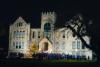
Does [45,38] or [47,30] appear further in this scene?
[47,30]

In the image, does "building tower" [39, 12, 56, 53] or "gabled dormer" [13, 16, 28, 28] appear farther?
"gabled dormer" [13, 16, 28, 28]

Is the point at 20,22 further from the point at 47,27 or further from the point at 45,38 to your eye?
the point at 45,38

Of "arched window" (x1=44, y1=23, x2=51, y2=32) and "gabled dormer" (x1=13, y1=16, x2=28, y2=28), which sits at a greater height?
"gabled dormer" (x1=13, y1=16, x2=28, y2=28)

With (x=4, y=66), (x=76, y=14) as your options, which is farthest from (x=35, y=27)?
(x=4, y=66)

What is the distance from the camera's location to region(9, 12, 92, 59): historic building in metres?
38.0

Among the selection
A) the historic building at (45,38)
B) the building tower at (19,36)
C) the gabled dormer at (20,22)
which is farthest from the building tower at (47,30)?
the gabled dormer at (20,22)

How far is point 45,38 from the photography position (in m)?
38.7

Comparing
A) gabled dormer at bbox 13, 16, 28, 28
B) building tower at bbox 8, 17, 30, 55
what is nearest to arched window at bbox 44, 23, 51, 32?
building tower at bbox 8, 17, 30, 55

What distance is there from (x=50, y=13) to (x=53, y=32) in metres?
1.52

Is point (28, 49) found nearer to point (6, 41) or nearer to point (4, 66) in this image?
point (6, 41)

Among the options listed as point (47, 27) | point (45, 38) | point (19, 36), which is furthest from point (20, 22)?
point (45, 38)

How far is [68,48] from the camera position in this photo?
124 feet

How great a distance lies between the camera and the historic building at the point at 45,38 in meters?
38.0

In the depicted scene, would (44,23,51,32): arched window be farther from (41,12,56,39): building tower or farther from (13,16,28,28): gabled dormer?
(13,16,28,28): gabled dormer
